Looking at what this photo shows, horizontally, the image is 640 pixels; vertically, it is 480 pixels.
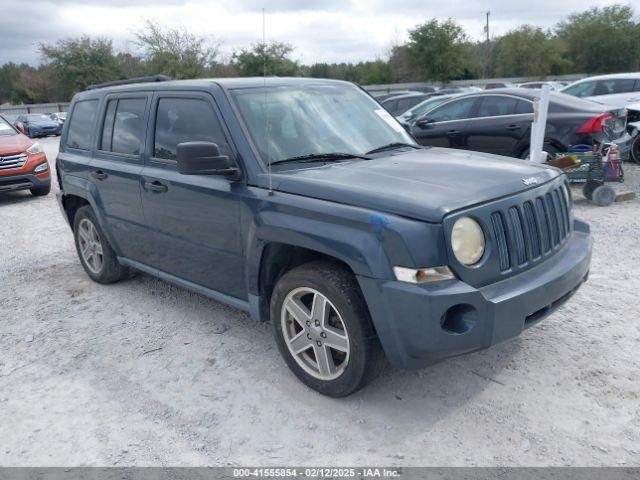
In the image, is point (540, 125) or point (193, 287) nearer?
point (193, 287)

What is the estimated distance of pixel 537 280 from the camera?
3.14 metres

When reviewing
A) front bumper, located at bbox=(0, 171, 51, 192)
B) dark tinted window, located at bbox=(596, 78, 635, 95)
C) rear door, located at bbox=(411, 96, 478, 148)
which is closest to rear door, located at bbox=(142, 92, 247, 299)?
rear door, located at bbox=(411, 96, 478, 148)

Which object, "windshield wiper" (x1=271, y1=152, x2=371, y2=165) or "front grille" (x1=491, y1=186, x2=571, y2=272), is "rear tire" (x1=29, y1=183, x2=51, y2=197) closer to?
"windshield wiper" (x1=271, y1=152, x2=371, y2=165)

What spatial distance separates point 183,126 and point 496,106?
6.95 m

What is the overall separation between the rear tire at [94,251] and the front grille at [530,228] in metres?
3.75

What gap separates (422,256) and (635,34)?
55.7 metres

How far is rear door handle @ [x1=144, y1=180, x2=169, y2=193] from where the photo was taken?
4.32 meters

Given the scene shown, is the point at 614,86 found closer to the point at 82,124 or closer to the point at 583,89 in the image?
the point at 583,89

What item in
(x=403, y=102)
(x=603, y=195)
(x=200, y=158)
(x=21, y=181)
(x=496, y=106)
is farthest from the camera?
(x=403, y=102)

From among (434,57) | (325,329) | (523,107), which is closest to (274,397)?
(325,329)

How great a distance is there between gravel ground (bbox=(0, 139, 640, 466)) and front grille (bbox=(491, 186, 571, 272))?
0.85 metres

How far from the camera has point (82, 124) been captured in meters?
5.54

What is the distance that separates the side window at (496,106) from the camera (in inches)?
375

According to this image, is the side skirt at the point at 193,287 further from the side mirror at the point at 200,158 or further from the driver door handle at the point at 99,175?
the side mirror at the point at 200,158
